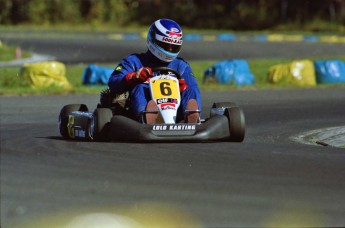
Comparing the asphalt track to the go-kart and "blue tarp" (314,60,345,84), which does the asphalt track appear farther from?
"blue tarp" (314,60,345,84)

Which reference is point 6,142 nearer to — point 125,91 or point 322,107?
point 125,91

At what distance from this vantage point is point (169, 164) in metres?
7.98

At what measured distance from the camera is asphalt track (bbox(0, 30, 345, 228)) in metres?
5.98

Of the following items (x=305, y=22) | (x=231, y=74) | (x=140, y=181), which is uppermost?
(x=140, y=181)

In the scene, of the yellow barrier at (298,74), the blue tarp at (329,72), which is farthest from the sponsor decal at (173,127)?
the blue tarp at (329,72)

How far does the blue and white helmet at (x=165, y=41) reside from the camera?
10.3 metres

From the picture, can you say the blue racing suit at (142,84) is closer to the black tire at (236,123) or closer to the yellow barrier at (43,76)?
the black tire at (236,123)

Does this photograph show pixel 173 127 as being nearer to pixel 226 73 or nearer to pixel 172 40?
pixel 172 40

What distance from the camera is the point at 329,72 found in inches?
812

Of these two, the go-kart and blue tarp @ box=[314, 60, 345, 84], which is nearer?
the go-kart

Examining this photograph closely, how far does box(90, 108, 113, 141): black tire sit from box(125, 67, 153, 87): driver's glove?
0.44 meters

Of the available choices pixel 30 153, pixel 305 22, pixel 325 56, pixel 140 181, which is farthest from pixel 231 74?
pixel 305 22

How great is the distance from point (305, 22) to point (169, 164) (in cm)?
4011

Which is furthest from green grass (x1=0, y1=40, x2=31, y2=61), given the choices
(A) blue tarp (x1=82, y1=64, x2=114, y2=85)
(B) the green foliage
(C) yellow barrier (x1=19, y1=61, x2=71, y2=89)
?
(B) the green foliage
